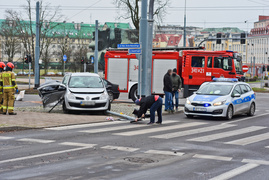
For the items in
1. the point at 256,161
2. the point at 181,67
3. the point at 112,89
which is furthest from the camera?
the point at 181,67

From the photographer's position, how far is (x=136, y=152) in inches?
405

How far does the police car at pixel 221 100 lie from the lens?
1820 centimetres

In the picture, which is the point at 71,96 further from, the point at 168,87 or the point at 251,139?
the point at 251,139

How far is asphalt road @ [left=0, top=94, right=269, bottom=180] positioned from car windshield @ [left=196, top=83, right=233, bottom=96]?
3.30 m

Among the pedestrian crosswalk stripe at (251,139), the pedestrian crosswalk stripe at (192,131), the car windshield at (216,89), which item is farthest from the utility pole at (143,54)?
the pedestrian crosswalk stripe at (251,139)

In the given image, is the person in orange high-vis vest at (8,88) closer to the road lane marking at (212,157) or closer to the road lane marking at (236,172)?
the road lane marking at (212,157)

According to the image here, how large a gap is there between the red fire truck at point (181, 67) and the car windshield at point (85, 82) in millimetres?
7161

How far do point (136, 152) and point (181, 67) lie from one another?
1715 cm

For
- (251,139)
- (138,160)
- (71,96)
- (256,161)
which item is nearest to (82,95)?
(71,96)

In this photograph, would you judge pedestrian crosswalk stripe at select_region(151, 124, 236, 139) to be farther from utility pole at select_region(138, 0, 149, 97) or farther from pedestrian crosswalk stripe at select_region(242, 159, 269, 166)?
utility pole at select_region(138, 0, 149, 97)

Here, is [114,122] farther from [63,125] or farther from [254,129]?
[254,129]

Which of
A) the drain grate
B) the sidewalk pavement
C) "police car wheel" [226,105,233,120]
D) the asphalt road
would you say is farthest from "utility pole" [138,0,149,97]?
the drain grate

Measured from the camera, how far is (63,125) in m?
15.4

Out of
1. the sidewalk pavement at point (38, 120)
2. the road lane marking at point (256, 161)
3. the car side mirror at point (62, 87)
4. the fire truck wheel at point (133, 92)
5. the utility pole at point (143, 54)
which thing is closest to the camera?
the road lane marking at point (256, 161)
